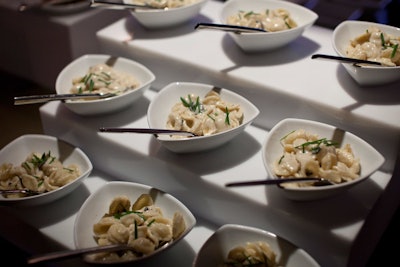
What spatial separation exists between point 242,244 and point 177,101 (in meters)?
0.52

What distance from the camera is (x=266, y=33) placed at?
149 centimetres

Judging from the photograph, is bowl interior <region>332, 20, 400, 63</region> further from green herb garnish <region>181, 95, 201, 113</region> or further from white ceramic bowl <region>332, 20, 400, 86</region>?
green herb garnish <region>181, 95, 201, 113</region>

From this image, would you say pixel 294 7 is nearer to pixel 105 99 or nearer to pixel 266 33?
pixel 266 33

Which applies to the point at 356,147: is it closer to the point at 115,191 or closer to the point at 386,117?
the point at 386,117

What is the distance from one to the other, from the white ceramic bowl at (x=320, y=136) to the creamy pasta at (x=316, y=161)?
2cm

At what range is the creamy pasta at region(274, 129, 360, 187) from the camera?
1.14 m

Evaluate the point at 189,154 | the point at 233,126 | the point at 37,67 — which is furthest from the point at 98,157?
the point at 37,67

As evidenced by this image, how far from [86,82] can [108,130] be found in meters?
0.30

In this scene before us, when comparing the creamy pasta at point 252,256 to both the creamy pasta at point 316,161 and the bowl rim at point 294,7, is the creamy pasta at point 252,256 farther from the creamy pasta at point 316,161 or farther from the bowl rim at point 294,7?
the bowl rim at point 294,7

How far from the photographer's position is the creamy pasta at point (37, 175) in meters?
1.30

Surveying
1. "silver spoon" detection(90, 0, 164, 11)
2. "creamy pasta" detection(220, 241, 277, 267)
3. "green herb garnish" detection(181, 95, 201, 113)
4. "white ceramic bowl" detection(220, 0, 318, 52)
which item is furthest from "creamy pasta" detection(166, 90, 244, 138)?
"silver spoon" detection(90, 0, 164, 11)

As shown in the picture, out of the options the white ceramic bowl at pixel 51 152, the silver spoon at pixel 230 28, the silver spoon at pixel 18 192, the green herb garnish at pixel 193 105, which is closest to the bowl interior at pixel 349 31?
the silver spoon at pixel 230 28

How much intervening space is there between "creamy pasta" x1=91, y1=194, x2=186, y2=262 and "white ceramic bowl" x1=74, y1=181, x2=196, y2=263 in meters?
0.02

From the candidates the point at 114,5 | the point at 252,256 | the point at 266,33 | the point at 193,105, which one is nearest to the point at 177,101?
the point at 193,105
